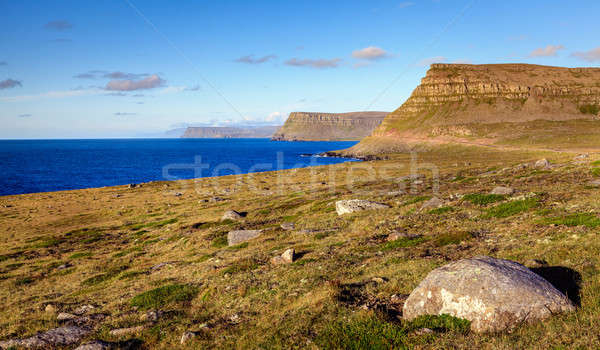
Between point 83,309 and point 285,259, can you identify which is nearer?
point 83,309

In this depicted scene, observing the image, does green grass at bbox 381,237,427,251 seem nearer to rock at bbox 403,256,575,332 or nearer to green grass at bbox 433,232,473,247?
green grass at bbox 433,232,473,247

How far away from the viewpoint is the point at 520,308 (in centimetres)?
928

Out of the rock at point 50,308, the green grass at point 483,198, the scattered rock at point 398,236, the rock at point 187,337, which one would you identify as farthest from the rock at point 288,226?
the rock at point 187,337

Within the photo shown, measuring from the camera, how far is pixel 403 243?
19266 millimetres

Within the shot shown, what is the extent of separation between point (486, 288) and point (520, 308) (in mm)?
911

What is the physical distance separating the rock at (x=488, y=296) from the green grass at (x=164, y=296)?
10.7 meters

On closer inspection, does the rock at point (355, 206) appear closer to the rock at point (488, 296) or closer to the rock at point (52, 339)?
the rock at point (488, 296)

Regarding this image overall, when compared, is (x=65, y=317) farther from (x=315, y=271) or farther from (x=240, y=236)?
(x=240, y=236)

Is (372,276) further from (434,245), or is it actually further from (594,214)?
(594,214)

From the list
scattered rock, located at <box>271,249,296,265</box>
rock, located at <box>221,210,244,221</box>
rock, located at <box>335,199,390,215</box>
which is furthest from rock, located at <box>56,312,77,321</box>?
rock, located at <box>221,210,244,221</box>

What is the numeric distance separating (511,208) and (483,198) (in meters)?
3.54

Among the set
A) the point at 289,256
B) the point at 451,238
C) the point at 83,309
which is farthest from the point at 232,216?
the point at 451,238

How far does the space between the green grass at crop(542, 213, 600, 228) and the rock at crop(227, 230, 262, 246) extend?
1899 centimetres

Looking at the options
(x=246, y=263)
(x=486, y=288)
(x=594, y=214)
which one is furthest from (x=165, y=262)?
(x=594, y=214)
